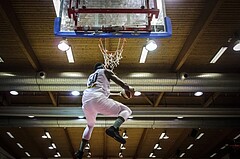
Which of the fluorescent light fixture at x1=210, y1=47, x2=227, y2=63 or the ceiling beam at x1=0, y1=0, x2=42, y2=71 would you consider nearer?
the ceiling beam at x1=0, y1=0, x2=42, y2=71

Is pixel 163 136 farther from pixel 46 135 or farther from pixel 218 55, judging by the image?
pixel 218 55

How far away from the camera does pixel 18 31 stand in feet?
25.8

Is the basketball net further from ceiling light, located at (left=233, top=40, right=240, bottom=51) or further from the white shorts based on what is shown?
the white shorts

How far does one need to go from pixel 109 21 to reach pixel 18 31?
141 inches

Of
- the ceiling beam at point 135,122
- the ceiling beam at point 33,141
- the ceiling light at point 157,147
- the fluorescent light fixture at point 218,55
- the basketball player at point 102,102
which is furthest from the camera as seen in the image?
the ceiling light at point 157,147

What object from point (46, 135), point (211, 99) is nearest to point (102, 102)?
point (211, 99)

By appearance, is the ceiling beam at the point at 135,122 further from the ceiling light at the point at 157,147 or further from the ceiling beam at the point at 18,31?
the ceiling light at the point at 157,147

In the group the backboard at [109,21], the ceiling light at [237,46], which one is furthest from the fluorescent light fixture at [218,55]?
the backboard at [109,21]

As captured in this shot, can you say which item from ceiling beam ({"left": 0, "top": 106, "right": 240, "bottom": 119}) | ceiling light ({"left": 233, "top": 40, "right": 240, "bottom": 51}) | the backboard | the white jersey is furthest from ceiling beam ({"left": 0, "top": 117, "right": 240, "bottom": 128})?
the white jersey

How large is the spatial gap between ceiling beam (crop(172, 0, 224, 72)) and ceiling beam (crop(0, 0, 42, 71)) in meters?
4.85

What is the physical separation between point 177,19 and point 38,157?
1869 centimetres

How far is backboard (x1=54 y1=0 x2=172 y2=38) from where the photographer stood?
5.30 metres

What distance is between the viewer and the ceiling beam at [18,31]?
6977mm

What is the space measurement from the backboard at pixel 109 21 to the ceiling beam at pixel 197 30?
2071 mm
